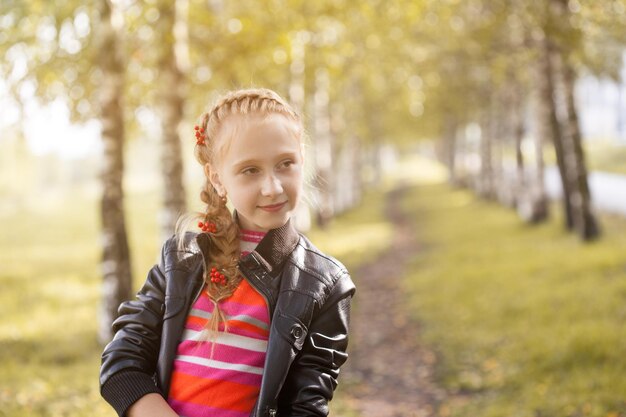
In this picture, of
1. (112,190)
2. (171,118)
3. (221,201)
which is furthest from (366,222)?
(221,201)

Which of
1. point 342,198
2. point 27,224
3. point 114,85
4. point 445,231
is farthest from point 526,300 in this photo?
point 27,224

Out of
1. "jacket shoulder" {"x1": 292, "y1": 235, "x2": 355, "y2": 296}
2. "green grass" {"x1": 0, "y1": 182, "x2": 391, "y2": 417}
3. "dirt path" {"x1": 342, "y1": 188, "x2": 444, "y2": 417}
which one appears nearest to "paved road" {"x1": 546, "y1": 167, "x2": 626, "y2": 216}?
"green grass" {"x1": 0, "y1": 182, "x2": 391, "y2": 417}

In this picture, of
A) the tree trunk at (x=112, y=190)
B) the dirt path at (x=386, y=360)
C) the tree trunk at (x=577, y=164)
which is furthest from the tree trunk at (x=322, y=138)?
the tree trunk at (x=112, y=190)

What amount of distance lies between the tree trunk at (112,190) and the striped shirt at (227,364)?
6.48 metres

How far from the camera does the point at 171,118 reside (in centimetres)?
976

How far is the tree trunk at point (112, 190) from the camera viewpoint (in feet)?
27.4

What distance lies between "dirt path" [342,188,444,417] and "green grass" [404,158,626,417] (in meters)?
0.24

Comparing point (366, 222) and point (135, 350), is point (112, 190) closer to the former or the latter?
point (135, 350)

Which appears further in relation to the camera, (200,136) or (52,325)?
(52,325)

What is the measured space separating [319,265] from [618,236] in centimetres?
1219

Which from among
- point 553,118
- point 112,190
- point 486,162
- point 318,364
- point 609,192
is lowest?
point 609,192

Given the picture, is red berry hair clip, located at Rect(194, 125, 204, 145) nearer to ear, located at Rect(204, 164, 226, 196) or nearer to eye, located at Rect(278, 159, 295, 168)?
ear, located at Rect(204, 164, 226, 196)

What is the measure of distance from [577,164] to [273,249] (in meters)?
11.6

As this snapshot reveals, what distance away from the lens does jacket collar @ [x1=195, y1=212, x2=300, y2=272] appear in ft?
7.36
